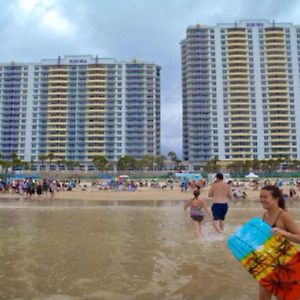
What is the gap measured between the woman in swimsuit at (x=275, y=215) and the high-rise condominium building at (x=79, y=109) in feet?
364

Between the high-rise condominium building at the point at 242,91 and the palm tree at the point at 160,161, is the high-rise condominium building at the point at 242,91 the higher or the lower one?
the higher one

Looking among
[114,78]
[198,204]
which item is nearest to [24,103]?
[114,78]

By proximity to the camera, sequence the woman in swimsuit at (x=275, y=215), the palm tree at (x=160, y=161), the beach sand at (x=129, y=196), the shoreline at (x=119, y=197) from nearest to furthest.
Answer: the woman in swimsuit at (x=275, y=215), the shoreline at (x=119, y=197), the beach sand at (x=129, y=196), the palm tree at (x=160, y=161)

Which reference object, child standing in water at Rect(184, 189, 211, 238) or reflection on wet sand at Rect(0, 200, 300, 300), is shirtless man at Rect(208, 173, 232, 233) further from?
reflection on wet sand at Rect(0, 200, 300, 300)

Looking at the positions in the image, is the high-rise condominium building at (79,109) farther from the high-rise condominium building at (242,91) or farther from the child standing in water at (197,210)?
the child standing in water at (197,210)

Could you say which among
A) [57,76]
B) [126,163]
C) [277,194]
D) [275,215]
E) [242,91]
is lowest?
[275,215]

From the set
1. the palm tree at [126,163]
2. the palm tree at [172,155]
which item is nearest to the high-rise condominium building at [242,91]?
the palm tree at [172,155]

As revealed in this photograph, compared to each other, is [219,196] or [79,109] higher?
[79,109]

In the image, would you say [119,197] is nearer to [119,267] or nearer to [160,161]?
[119,267]

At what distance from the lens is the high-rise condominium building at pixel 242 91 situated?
11262 centimetres

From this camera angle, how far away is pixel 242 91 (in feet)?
378

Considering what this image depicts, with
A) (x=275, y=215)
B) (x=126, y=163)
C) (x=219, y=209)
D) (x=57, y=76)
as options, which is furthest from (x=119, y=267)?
(x=57, y=76)

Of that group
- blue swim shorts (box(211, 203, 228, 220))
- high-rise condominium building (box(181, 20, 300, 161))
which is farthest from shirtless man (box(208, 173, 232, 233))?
high-rise condominium building (box(181, 20, 300, 161))

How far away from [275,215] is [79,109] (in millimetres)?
118745
